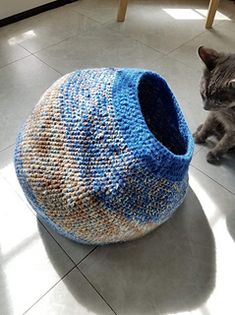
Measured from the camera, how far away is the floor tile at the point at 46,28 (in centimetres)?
152

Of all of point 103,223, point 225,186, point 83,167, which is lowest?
point 225,186

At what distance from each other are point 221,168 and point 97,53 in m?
0.84

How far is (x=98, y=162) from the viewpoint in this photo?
0.64 metres

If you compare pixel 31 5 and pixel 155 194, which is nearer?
pixel 155 194

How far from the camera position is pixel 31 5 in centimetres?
165

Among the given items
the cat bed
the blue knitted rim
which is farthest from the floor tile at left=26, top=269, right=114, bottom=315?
the blue knitted rim

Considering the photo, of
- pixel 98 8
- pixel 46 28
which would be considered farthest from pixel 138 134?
pixel 98 8

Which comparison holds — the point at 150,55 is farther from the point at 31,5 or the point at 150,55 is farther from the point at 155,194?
the point at 155,194

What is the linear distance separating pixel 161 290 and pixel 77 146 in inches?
17.4

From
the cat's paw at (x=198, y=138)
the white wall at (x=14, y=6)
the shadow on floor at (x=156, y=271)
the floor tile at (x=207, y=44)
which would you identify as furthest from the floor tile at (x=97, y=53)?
the shadow on floor at (x=156, y=271)

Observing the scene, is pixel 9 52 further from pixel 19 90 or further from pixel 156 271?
pixel 156 271

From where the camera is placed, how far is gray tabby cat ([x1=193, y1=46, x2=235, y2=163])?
86 cm

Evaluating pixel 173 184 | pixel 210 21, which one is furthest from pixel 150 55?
pixel 173 184

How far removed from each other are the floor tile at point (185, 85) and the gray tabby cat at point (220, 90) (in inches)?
6.9
